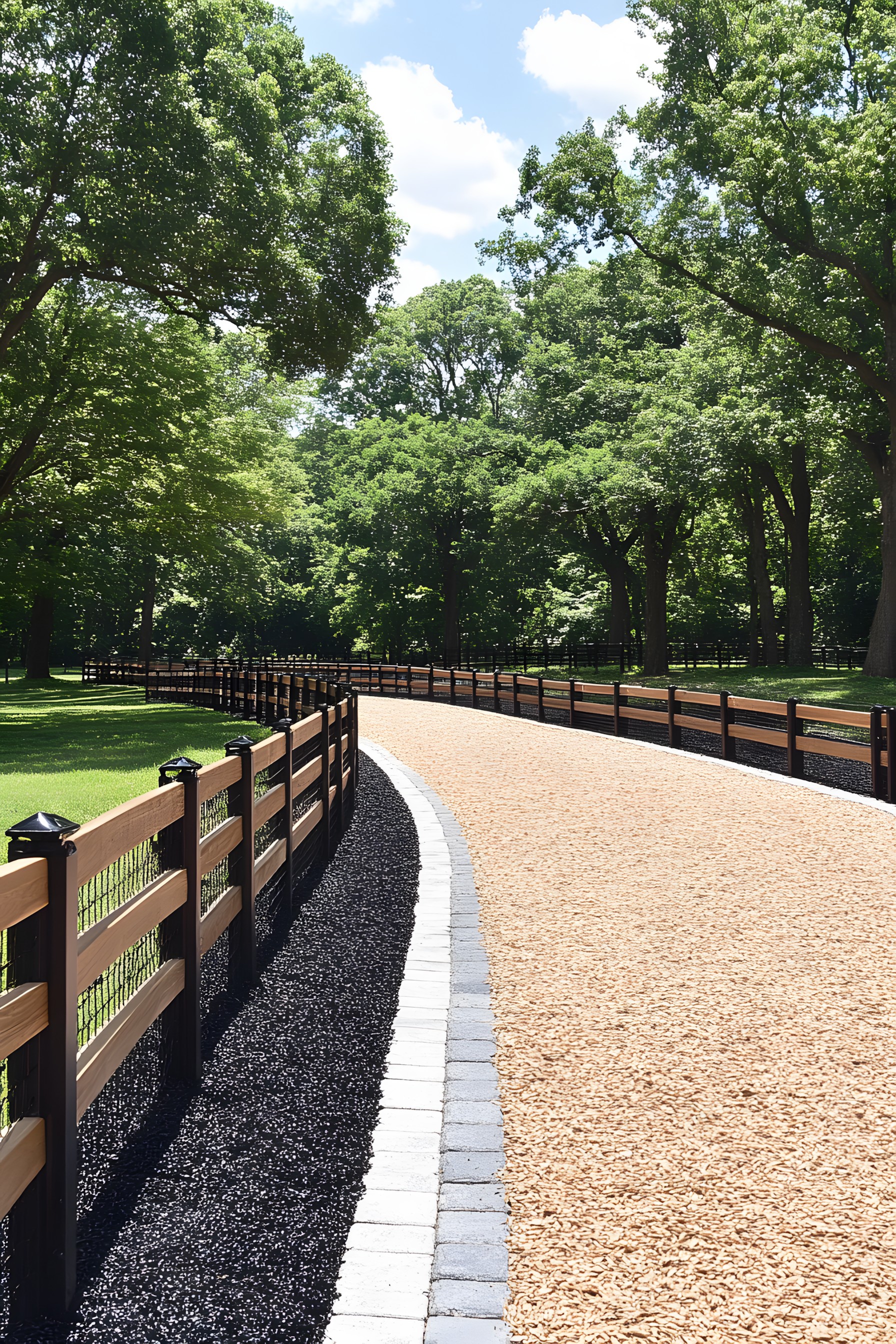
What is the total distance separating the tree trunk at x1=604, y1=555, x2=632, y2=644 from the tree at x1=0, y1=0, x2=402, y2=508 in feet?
64.7

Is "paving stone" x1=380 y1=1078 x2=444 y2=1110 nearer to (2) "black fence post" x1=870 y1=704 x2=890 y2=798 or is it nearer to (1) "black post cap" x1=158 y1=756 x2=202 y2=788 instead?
(1) "black post cap" x1=158 y1=756 x2=202 y2=788

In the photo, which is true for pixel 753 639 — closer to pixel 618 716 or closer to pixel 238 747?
pixel 618 716

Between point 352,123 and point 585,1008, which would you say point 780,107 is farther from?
point 585,1008

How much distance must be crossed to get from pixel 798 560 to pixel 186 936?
110 ft

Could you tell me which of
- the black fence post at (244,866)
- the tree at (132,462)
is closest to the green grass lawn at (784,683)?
the black fence post at (244,866)

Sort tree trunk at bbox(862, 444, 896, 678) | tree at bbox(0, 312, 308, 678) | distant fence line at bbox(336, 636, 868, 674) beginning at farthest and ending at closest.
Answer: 1. distant fence line at bbox(336, 636, 868, 674)
2. tree trunk at bbox(862, 444, 896, 678)
3. tree at bbox(0, 312, 308, 678)

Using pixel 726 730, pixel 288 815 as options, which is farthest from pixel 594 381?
pixel 288 815

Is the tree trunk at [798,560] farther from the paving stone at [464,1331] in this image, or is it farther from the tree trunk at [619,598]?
the paving stone at [464,1331]

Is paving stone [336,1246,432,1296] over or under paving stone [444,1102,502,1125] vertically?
under

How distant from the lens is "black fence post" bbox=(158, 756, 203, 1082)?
4148mm

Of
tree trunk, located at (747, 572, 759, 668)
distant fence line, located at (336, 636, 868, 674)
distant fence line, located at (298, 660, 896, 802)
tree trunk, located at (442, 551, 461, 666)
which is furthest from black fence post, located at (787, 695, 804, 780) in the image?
tree trunk, located at (442, 551, 461, 666)

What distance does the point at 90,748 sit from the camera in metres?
16.4

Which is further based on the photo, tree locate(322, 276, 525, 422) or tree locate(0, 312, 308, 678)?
tree locate(322, 276, 525, 422)

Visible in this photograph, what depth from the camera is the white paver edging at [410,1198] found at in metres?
2.59
